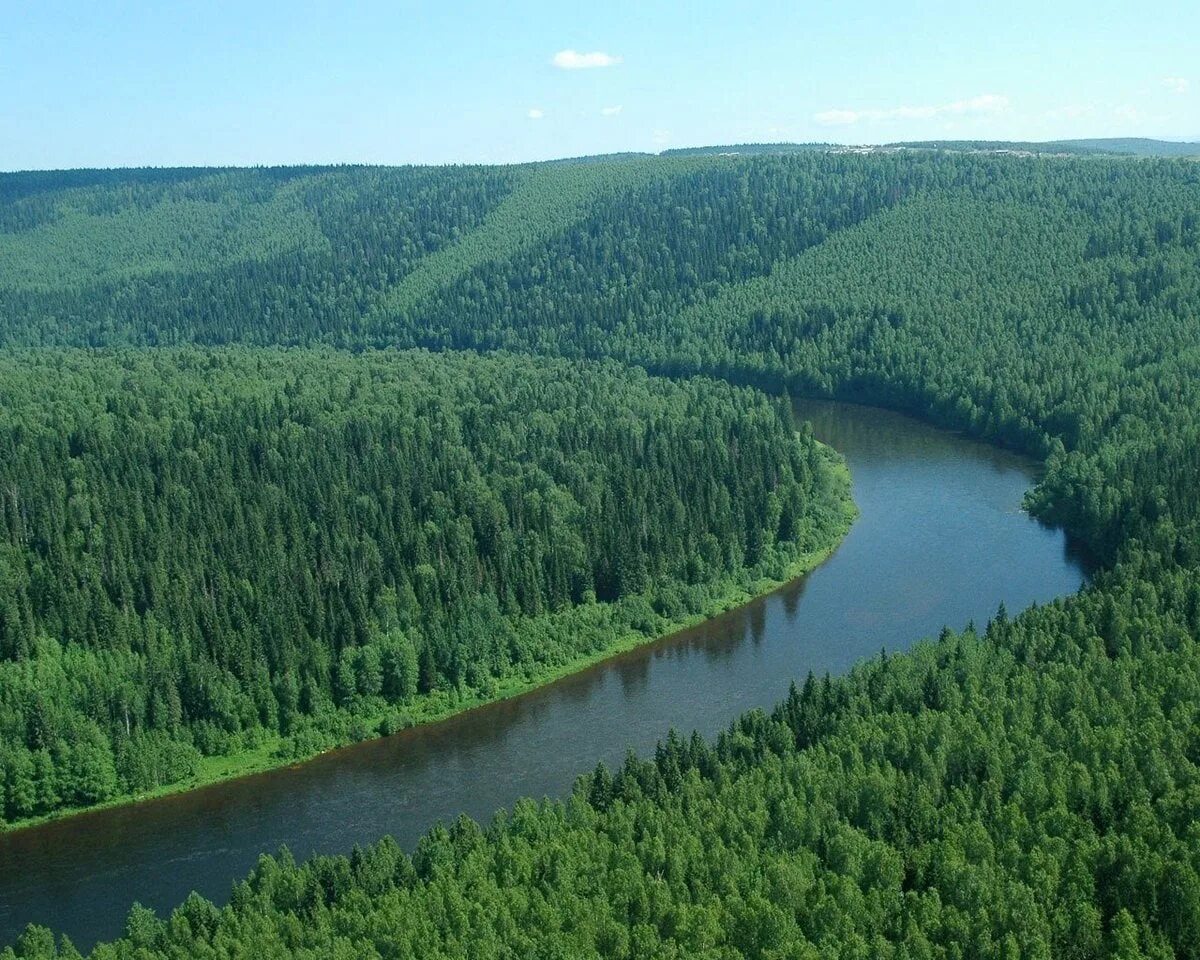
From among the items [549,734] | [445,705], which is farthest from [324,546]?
[549,734]

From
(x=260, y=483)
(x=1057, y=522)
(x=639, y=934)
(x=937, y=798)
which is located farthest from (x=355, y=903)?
(x=1057, y=522)

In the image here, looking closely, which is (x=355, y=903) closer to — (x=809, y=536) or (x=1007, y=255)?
(x=809, y=536)

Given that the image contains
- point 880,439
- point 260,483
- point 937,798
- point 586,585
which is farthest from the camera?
point 880,439

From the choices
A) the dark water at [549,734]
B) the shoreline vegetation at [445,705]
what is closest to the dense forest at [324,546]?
the shoreline vegetation at [445,705]

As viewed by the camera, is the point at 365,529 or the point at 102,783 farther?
the point at 365,529

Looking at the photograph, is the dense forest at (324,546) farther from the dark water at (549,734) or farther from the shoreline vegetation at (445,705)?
the dark water at (549,734)

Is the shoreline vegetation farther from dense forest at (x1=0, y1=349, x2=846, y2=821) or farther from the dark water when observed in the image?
the dark water
